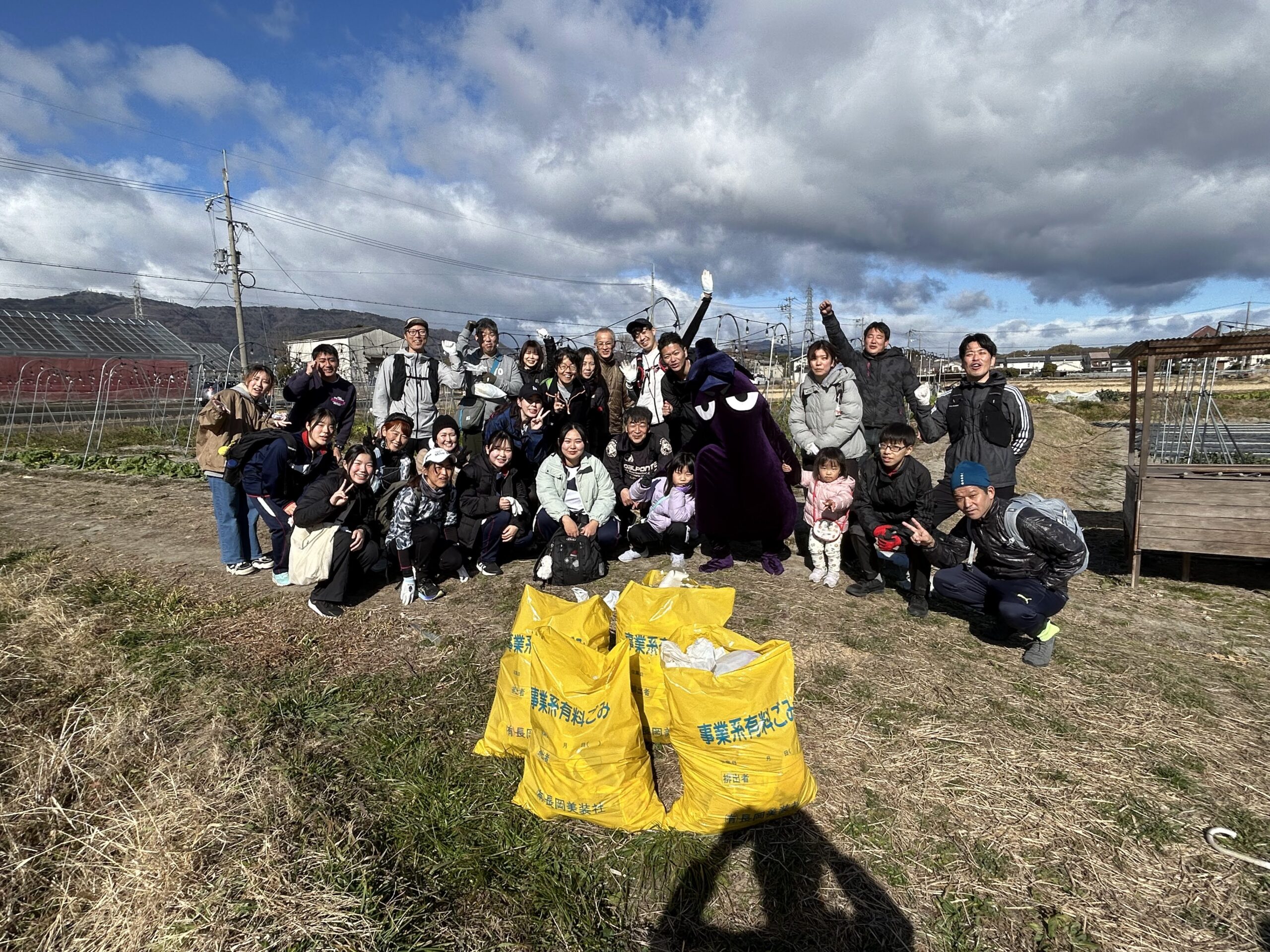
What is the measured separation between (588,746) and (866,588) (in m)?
3.43

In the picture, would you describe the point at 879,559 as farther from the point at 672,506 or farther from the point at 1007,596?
the point at 672,506

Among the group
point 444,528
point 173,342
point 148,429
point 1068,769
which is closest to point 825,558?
point 1068,769

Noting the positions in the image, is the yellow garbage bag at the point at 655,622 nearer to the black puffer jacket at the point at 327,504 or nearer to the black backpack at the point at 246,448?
the black puffer jacket at the point at 327,504

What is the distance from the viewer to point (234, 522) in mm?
5645

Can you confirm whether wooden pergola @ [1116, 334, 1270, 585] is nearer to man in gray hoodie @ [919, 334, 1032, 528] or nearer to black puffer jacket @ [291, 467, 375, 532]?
man in gray hoodie @ [919, 334, 1032, 528]

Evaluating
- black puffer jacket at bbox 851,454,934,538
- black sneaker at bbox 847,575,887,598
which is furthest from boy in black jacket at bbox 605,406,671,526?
black sneaker at bbox 847,575,887,598

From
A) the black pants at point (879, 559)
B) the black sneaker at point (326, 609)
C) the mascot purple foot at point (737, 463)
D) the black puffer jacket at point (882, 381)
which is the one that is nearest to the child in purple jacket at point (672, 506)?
the mascot purple foot at point (737, 463)

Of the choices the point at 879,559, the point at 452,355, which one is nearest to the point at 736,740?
the point at 879,559

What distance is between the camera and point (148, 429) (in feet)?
53.5

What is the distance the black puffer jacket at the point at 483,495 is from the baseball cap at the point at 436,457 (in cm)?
48

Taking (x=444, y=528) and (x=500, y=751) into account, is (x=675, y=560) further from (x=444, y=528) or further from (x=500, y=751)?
(x=500, y=751)

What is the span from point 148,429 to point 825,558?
18.2 metres

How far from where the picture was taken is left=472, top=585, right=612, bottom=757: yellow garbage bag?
2.81 meters

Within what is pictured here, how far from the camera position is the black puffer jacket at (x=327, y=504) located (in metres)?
4.66
